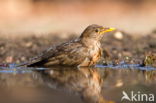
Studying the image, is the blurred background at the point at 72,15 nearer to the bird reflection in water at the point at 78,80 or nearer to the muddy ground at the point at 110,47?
the muddy ground at the point at 110,47

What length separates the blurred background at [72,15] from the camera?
19237 millimetres

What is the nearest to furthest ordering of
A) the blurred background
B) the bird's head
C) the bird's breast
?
the bird's breast
the bird's head
the blurred background

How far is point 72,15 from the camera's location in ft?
76.0

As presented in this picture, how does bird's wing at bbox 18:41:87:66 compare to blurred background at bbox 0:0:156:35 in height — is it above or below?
below

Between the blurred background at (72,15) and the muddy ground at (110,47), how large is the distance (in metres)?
1.29

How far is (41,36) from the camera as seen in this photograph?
17.0 metres

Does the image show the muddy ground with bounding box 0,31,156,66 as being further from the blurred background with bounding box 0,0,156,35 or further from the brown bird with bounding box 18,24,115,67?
the blurred background with bounding box 0,0,156,35

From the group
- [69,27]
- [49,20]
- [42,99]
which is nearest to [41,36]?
[69,27]

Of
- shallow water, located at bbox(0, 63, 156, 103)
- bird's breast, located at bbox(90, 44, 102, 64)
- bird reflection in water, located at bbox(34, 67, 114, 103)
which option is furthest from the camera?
bird's breast, located at bbox(90, 44, 102, 64)

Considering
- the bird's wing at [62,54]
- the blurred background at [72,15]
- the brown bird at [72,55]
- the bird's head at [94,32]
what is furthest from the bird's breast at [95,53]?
the blurred background at [72,15]

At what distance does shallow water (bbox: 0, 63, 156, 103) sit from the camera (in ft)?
28.3

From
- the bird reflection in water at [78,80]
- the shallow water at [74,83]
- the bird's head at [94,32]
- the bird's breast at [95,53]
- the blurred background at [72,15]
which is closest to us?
the shallow water at [74,83]

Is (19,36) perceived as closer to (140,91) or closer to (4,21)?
(4,21)

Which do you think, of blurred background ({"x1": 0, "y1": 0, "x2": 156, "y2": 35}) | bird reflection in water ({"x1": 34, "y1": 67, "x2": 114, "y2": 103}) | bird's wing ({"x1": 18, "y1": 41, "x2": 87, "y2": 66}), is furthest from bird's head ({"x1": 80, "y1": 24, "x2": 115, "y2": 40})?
blurred background ({"x1": 0, "y1": 0, "x2": 156, "y2": 35})
